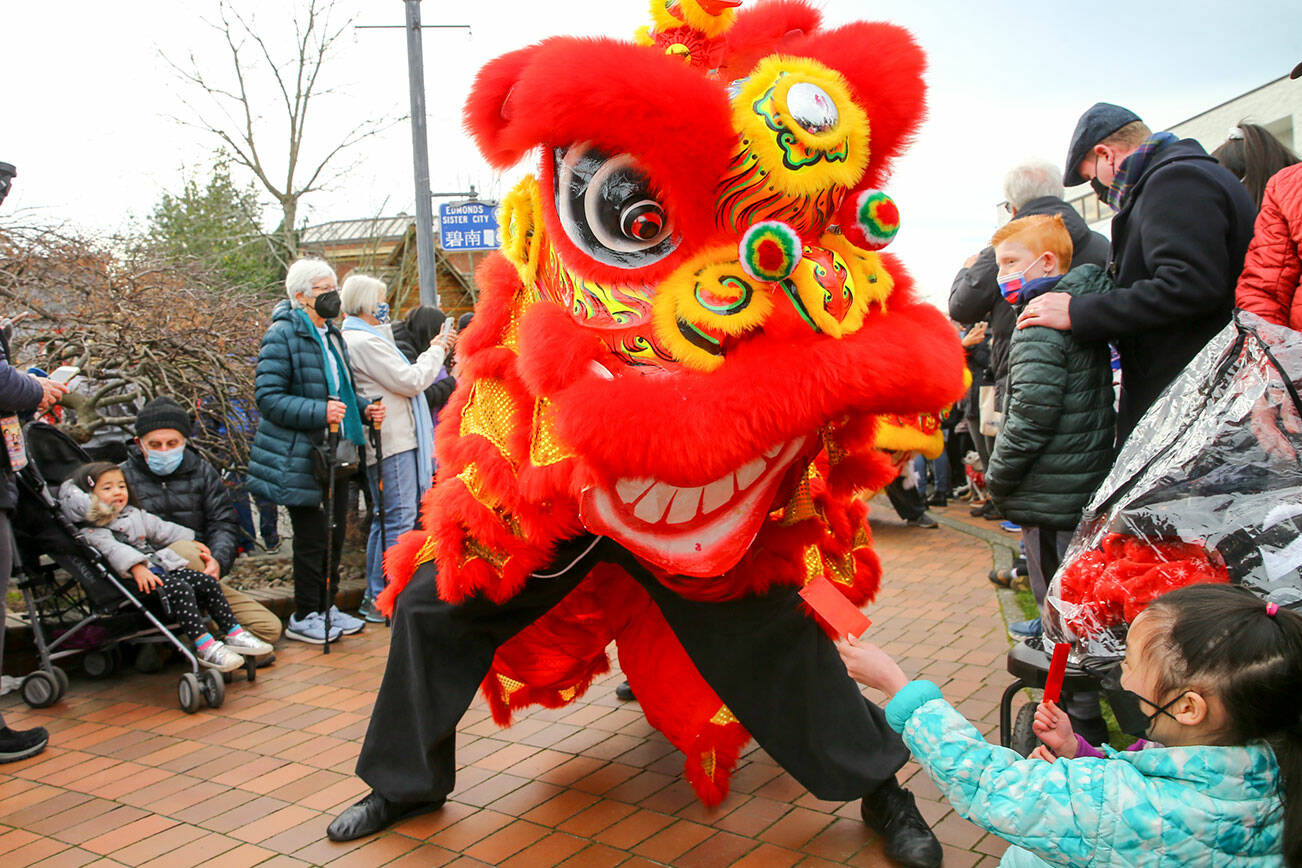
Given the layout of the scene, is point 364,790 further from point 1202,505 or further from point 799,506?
point 1202,505

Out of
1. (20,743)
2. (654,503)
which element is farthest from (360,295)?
(654,503)

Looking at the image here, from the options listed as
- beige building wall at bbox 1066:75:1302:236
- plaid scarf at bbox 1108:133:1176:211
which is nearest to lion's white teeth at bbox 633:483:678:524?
plaid scarf at bbox 1108:133:1176:211

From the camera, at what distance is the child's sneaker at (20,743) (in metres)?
3.57

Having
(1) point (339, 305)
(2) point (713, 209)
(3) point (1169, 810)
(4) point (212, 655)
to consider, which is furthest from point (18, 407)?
(3) point (1169, 810)

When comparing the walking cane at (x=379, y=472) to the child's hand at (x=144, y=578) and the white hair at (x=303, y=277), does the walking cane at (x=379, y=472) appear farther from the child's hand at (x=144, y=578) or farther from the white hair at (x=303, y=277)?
the child's hand at (x=144, y=578)

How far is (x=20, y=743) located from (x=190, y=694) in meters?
0.61

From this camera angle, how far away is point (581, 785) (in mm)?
3197

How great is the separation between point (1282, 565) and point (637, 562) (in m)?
1.46

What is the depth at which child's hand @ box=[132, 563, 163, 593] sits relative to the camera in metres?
4.17

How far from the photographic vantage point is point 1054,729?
1.90 m

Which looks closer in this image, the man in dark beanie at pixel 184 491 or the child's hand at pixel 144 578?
the child's hand at pixel 144 578

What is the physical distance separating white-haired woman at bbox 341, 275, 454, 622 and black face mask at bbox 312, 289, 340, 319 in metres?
0.17

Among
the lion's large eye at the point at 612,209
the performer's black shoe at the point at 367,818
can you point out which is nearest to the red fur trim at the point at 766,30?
the lion's large eye at the point at 612,209

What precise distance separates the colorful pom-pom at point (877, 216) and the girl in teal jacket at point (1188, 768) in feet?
3.26
